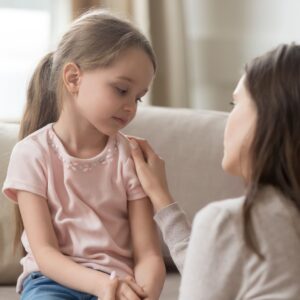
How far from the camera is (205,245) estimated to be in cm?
A: 125

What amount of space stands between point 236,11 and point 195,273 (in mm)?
2113

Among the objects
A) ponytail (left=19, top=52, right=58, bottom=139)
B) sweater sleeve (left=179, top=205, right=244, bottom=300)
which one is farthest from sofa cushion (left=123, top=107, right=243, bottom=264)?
sweater sleeve (left=179, top=205, right=244, bottom=300)

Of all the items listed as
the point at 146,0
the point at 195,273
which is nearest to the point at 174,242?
the point at 195,273

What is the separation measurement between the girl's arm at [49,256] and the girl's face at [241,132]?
439 millimetres

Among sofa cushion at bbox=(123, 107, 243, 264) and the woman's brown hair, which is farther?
sofa cushion at bbox=(123, 107, 243, 264)

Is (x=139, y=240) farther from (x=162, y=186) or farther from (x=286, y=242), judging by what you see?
(x=286, y=242)

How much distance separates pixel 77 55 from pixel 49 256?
1.55 feet

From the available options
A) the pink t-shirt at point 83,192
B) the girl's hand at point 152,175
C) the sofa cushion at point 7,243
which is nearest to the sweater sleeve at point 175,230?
the girl's hand at point 152,175

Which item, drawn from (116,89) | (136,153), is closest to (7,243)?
(136,153)

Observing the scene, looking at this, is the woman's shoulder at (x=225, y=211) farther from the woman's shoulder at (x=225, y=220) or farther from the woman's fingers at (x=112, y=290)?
the woman's fingers at (x=112, y=290)

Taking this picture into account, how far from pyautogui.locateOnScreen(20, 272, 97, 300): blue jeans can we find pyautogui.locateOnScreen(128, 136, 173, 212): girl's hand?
263mm

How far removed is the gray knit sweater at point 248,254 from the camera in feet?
4.04

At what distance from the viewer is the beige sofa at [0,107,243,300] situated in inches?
86.3

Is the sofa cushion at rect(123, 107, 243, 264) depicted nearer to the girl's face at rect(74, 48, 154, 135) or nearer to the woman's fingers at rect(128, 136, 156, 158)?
the woman's fingers at rect(128, 136, 156, 158)
